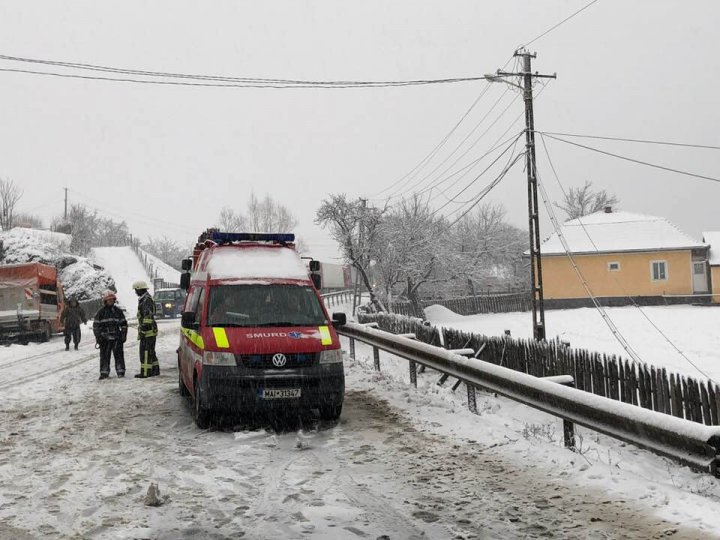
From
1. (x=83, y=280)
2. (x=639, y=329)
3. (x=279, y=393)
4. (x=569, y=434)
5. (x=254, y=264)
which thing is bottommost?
(x=639, y=329)

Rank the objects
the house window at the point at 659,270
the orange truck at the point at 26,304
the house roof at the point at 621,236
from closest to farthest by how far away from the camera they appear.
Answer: the orange truck at the point at 26,304 < the house window at the point at 659,270 < the house roof at the point at 621,236

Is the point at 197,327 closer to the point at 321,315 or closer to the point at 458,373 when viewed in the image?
the point at 321,315

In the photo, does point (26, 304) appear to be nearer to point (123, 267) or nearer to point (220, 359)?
point (220, 359)

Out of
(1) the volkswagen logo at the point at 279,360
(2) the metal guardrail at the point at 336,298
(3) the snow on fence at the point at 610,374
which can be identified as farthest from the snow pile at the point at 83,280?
(1) the volkswagen logo at the point at 279,360

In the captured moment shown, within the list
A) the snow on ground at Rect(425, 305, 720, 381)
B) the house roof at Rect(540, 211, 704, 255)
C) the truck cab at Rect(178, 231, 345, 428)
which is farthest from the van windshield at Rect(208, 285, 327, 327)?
the house roof at Rect(540, 211, 704, 255)

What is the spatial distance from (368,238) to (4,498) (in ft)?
94.8

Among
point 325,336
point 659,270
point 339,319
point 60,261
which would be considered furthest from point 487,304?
point 325,336

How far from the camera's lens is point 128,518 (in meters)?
4.63

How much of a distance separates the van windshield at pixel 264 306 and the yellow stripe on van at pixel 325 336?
0.66 ft

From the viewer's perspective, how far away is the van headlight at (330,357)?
25.4 feet

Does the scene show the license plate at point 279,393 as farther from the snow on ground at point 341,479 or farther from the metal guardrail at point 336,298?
the metal guardrail at point 336,298

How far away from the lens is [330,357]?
7.80m

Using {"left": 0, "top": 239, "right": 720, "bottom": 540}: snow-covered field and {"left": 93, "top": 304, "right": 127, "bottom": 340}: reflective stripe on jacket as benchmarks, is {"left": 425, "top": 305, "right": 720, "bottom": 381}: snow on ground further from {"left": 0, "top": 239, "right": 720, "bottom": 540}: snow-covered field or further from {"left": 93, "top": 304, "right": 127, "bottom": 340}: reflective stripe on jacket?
{"left": 93, "top": 304, "right": 127, "bottom": 340}: reflective stripe on jacket

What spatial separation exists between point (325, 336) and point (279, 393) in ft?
3.24
